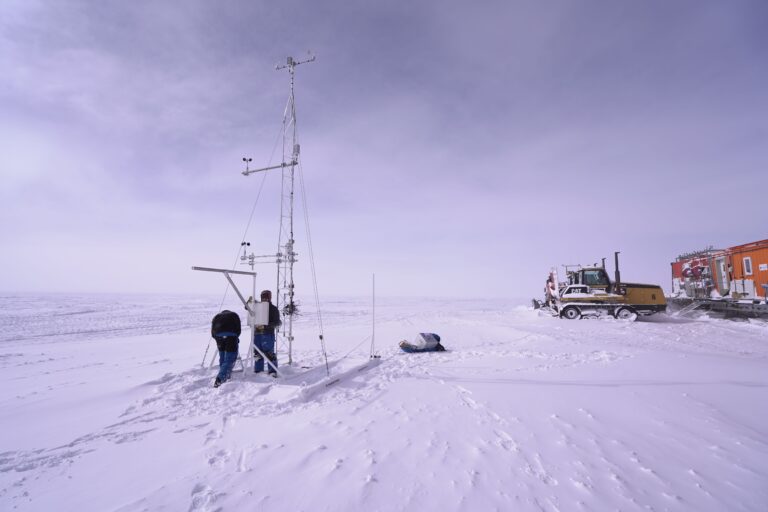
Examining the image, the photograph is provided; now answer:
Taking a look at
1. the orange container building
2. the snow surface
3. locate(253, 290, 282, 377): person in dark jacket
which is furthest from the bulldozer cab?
locate(253, 290, 282, 377): person in dark jacket

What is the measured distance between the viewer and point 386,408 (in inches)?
219

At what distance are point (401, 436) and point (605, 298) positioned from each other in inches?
697

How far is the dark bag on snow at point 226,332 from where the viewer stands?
281 inches

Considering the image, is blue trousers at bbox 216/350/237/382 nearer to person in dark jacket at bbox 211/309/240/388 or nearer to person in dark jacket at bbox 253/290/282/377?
person in dark jacket at bbox 211/309/240/388

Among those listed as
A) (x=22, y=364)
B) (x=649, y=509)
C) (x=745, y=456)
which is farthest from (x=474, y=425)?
(x=22, y=364)

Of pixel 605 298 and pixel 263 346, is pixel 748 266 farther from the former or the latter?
pixel 263 346

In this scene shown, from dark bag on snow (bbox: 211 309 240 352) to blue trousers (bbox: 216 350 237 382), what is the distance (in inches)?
4.0

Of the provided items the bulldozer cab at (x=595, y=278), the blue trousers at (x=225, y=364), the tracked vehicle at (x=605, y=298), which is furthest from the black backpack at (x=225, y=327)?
the bulldozer cab at (x=595, y=278)

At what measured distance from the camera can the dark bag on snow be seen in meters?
7.12

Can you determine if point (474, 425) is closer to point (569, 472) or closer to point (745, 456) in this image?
point (569, 472)

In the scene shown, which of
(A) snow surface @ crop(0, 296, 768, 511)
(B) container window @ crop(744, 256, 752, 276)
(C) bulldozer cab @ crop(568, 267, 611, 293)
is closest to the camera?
(A) snow surface @ crop(0, 296, 768, 511)

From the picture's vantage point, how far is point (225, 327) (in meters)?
7.19

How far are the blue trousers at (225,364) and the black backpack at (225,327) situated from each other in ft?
1.18

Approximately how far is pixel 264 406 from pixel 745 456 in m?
6.27
